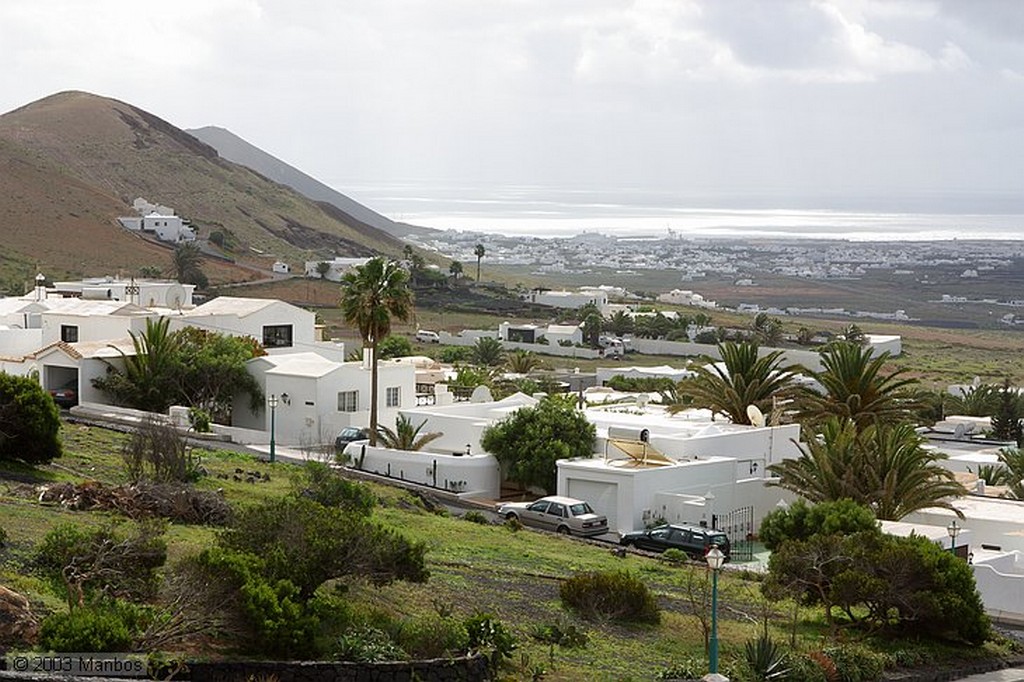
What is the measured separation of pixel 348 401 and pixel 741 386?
38.0 feet

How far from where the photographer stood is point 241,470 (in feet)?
105

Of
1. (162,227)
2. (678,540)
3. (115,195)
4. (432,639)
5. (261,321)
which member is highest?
(115,195)

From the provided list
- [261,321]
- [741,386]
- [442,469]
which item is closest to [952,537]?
[442,469]

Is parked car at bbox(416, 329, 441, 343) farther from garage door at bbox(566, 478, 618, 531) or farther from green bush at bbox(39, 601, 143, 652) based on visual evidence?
green bush at bbox(39, 601, 143, 652)

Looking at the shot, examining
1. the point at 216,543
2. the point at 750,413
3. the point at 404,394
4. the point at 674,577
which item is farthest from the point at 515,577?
the point at 404,394

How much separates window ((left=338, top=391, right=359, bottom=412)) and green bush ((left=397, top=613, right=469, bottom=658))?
88.4 ft

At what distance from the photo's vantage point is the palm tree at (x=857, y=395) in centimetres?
3762

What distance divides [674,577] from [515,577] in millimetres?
3701

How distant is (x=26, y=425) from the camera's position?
91.1 feet

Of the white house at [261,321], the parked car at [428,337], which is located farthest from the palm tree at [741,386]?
the parked car at [428,337]

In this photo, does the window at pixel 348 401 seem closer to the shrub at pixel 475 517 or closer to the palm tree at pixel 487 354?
the shrub at pixel 475 517

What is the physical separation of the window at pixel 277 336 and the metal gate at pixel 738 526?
79.2ft

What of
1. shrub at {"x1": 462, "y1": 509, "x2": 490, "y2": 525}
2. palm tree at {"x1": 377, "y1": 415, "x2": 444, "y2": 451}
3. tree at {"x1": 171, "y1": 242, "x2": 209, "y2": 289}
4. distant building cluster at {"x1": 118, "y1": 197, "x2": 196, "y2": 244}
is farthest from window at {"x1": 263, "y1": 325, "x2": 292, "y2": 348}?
distant building cluster at {"x1": 118, "y1": 197, "x2": 196, "y2": 244}

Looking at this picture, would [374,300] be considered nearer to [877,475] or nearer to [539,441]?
[539,441]
